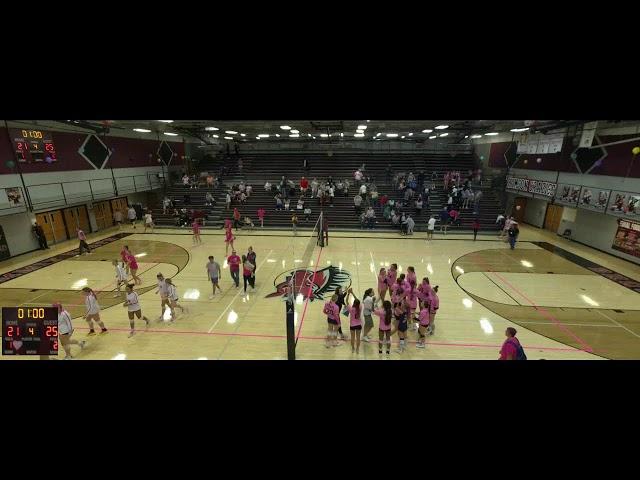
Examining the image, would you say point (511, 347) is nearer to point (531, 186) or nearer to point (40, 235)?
point (531, 186)

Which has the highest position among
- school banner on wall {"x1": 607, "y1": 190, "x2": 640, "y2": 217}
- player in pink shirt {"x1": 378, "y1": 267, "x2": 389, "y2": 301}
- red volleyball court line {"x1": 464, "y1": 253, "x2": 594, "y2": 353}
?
school banner on wall {"x1": 607, "y1": 190, "x2": 640, "y2": 217}

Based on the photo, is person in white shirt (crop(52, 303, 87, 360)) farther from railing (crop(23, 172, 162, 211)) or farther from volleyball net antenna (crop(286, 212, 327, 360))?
railing (crop(23, 172, 162, 211))

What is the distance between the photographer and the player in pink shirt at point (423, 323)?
28.0 ft

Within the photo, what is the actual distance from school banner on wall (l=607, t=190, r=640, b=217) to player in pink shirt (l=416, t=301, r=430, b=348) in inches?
507

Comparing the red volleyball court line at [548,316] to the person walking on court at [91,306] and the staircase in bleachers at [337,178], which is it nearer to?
the staircase in bleachers at [337,178]

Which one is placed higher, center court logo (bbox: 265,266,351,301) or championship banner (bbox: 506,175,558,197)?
championship banner (bbox: 506,175,558,197)

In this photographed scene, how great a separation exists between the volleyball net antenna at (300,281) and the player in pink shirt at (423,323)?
3255 millimetres

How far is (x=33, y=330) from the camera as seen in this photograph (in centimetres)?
609

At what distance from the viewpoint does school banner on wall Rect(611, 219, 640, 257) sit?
15.6 m

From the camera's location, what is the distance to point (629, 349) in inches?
343

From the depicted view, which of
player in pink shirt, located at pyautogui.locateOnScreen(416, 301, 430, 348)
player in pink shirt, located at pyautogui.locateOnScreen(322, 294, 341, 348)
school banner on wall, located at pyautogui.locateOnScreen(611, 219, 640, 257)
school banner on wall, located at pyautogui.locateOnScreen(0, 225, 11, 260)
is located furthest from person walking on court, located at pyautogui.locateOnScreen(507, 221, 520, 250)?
school banner on wall, located at pyautogui.locateOnScreen(0, 225, 11, 260)
